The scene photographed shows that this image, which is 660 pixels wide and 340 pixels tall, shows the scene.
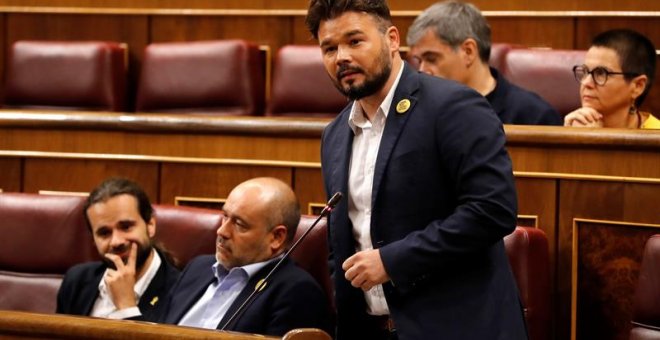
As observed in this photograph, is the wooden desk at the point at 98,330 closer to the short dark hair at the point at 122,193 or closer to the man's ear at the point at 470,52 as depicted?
the short dark hair at the point at 122,193

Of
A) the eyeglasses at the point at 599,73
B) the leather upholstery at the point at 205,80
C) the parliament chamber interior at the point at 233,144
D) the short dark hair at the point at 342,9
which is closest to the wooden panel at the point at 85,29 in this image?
the parliament chamber interior at the point at 233,144

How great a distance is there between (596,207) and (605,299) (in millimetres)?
72

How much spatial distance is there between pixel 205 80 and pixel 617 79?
0.47 m

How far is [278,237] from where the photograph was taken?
0.88 meters

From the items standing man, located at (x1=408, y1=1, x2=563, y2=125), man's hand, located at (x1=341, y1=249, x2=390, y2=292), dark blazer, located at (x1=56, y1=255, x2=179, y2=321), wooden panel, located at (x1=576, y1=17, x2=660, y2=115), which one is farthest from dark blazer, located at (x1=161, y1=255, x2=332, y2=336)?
wooden panel, located at (x1=576, y1=17, x2=660, y2=115)

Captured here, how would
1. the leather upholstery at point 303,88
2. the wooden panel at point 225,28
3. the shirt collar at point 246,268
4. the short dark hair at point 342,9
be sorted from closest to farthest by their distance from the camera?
the short dark hair at point 342,9 < the shirt collar at point 246,268 < the leather upholstery at point 303,88 < the wooden panel at point 225,28

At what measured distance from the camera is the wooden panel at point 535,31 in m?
1.24

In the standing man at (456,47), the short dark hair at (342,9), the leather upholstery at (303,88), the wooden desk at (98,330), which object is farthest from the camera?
the leather upholstery at (303,88)

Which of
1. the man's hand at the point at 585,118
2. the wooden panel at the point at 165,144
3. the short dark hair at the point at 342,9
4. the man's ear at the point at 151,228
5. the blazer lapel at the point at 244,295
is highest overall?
the short dark hair at the point at 342,9

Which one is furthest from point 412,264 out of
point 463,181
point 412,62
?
point 412,62

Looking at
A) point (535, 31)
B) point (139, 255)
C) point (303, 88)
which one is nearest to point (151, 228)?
point (139, 255)

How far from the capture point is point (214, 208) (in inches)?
40.1

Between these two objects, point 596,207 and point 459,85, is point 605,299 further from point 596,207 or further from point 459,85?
point 459,85

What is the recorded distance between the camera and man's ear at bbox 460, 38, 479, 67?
1.08 meters
